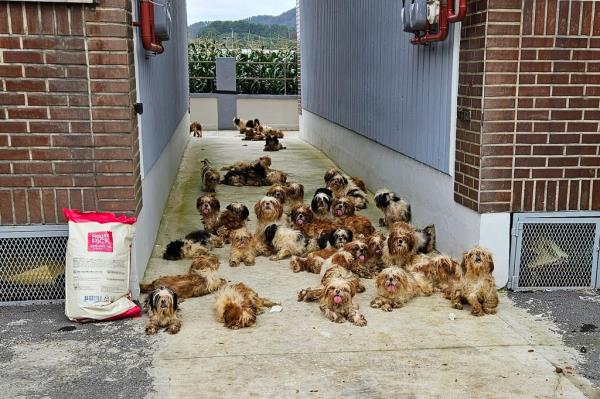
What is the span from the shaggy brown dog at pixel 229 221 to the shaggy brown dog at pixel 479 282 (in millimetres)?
3214

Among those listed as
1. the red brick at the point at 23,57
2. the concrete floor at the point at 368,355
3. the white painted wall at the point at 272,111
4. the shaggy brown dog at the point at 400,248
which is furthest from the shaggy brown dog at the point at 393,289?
the white painted wall at the point at 272,111

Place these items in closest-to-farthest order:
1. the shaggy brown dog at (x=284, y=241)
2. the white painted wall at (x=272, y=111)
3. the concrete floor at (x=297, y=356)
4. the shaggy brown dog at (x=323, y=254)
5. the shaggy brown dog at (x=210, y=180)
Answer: the concrete floor at (x=297, y=356) < the shaggy brown dog at (x=323, y=254) < the shaggy brown dog at (x=284, y=241) < the shaggy brown dog at (x=210, y=180) < the white painted wall at (x=272, y=111)

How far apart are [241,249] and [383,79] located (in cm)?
429

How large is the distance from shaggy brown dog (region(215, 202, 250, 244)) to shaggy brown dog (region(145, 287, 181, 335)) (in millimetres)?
2639

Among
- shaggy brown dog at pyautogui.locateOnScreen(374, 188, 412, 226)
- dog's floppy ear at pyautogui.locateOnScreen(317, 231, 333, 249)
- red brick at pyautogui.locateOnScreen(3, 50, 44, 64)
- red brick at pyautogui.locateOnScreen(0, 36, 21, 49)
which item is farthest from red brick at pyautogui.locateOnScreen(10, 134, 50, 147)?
shaggy brown dog at pyautogui.locateOnScreen(374, 188, 412, 226)

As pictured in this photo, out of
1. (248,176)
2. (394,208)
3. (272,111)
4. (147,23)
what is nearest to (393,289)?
(394,208)

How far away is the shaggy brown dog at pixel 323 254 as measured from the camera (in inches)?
261

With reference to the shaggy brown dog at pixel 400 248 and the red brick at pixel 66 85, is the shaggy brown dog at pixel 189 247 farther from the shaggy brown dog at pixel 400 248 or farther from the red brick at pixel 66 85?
the red brick at pixel 66 85

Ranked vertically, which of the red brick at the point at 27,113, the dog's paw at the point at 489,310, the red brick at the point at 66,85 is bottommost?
the dog's paw at the point at 489,310

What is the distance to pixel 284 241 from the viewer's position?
714 cm

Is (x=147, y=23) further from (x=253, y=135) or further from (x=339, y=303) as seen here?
(x=253, y=135)

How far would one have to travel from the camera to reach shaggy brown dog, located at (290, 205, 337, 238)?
7379 millimetres

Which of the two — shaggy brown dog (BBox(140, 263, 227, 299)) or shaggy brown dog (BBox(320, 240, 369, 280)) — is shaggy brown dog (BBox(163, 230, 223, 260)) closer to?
shaggy brown dog (BBox(140, 263, 227, 299))

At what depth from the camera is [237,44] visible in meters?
29.1
